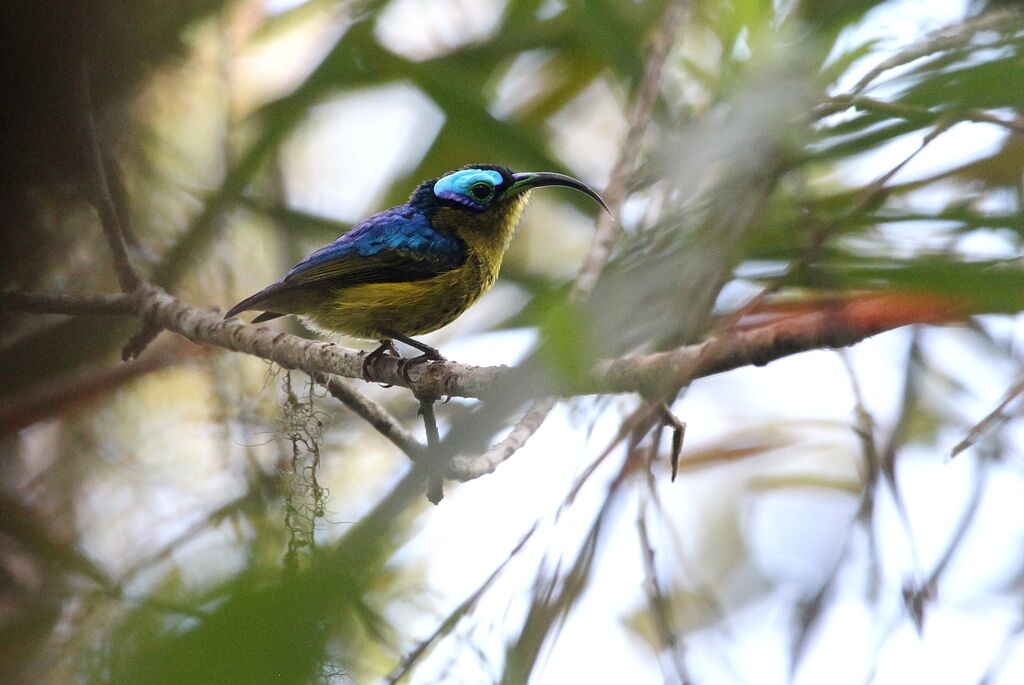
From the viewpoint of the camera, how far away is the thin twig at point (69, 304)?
2.74 meters

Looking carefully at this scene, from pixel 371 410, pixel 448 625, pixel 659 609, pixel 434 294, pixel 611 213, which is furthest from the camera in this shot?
pixel 434 294

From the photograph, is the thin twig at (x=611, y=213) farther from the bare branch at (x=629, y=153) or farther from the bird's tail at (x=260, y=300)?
the bird's tail at (x=260, y=300)

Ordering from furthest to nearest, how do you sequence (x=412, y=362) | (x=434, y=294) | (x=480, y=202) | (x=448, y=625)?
(x=480, y=202) → (x=434, y=294) → (x=412, y=362) → (x=448, y=625)

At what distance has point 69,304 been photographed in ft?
9.47

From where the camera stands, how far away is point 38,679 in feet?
6.31

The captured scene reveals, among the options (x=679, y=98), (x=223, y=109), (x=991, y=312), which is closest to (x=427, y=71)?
(x=679, y=98)

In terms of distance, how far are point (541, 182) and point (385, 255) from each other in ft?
1.71

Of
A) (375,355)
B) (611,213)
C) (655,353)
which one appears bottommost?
(375,355)

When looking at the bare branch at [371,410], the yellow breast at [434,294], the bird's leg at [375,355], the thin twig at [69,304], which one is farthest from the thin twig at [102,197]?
the bird's leg at [375,355]

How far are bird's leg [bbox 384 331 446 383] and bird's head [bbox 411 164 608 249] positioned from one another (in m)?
0.42

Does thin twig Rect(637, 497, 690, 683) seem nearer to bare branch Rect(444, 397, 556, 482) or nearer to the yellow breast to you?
bare branch Rect(444, 397, 556, 482)

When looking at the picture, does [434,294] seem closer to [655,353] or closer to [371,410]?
[371,410]

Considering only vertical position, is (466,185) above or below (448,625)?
below

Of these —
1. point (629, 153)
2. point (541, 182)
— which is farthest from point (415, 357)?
point (629, 153)
